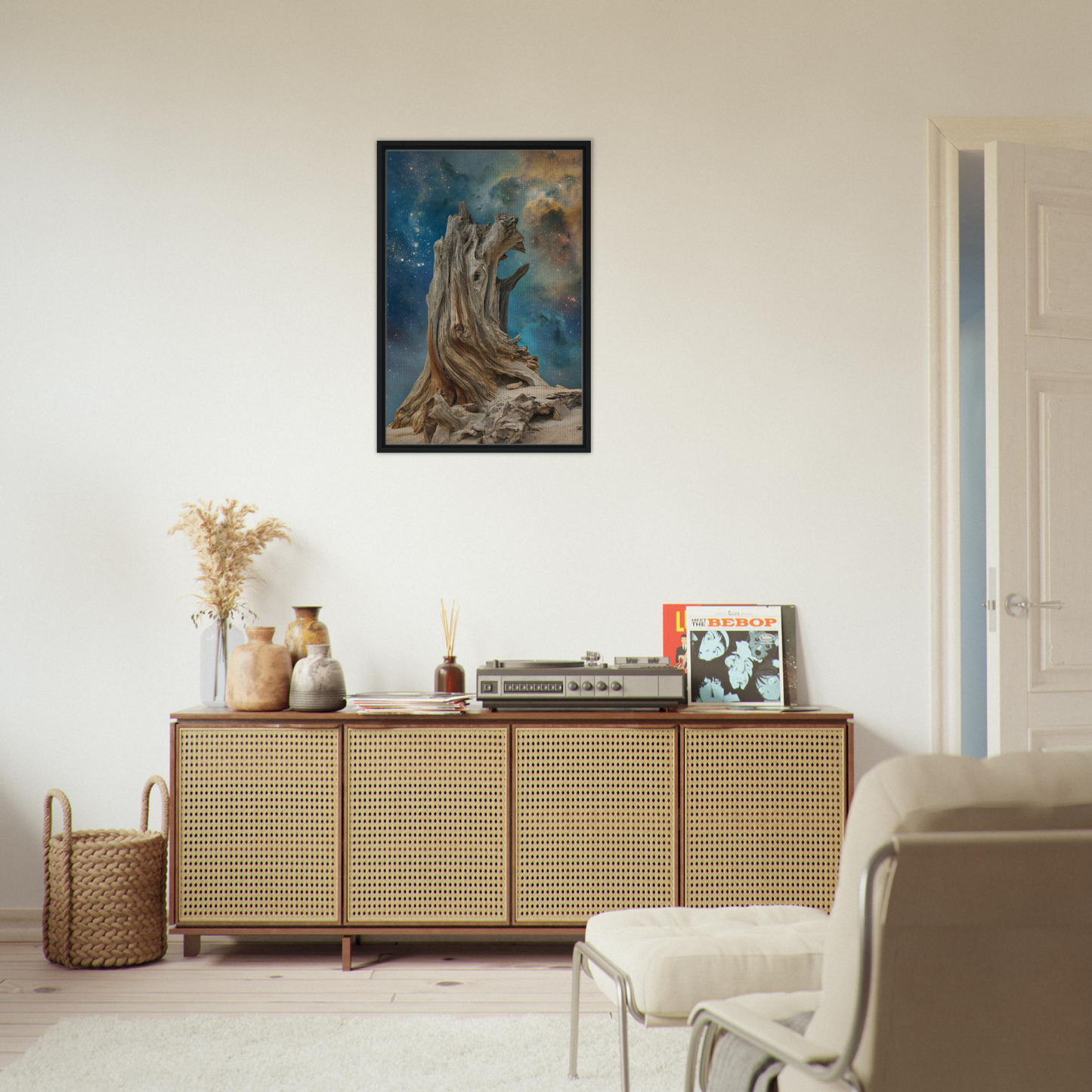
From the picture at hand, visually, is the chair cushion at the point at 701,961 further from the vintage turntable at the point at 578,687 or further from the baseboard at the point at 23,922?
the baseboard at the point at 23,922

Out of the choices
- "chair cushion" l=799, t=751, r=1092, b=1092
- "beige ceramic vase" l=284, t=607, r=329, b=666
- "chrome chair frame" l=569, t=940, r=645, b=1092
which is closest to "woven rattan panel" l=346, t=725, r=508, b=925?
"beige ceramic vase" l=284, t=607, r=329, b=666

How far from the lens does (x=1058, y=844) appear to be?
1.28 m

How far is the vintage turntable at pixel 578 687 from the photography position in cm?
311

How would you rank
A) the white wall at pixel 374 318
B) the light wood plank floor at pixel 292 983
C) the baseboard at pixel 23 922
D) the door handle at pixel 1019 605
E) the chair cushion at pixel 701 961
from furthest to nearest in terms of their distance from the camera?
1. the white wall at pixel 374 318
2. the baseboard at pixel 23 922
3. the door handle at pixel 1019 605
4. the light wood plank floor at pixel 292 983
5. the chair cushion at pixel 701 961

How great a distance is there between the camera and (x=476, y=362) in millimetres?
3553

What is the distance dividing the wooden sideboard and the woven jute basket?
0.13 m

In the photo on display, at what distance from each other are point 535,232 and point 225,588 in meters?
1.59

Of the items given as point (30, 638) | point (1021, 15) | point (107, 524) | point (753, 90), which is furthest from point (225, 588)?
point (1021, 15)

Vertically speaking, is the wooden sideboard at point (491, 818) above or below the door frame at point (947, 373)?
below

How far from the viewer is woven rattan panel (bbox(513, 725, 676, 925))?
3062mm

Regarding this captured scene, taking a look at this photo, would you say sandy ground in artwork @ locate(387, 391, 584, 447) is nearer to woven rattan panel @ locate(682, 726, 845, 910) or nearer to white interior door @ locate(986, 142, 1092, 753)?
woven rattan panel @ locate(682, 726, 845, 910)

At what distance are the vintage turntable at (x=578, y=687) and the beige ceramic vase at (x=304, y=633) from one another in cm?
57

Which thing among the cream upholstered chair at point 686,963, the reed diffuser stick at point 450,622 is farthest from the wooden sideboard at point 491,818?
the cream upholstered chair at point 686,963

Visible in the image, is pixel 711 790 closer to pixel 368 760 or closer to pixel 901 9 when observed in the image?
pixel 368 760
